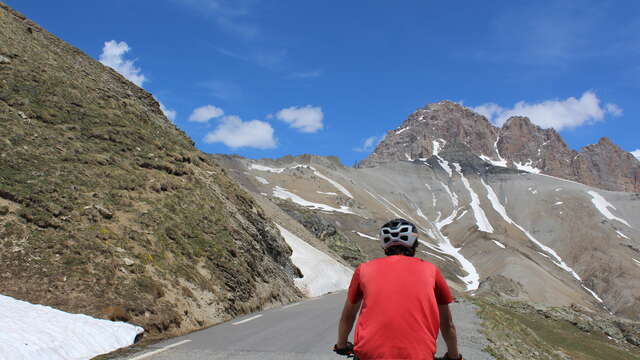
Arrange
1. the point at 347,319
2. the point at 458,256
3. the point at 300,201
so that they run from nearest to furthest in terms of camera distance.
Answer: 1. the point at 347,319
2. the point at 458,256
3. the point at 300,201

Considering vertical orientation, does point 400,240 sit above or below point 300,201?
below

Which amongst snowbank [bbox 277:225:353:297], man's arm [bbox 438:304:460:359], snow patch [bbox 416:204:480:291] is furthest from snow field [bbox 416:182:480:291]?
man's arm [bbox 438:304:460:359]

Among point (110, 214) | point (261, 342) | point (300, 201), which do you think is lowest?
point (261, 342)

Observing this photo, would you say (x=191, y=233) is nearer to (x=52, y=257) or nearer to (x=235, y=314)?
(x=235, y=314)

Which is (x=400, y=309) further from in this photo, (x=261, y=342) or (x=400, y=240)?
(x=261, y=342)

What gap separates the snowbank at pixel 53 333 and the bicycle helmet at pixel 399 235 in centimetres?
746

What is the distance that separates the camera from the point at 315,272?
43.5 m

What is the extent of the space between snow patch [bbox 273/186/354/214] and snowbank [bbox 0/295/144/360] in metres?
156

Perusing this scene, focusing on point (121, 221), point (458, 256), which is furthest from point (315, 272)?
point (458, 256)

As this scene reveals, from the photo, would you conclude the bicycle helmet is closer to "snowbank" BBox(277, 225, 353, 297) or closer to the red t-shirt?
the red t-shirt

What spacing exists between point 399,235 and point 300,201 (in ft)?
590

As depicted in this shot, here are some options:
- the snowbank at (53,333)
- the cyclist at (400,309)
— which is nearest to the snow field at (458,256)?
the snowbank at (53,333)

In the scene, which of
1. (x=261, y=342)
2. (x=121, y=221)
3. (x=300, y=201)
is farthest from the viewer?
(x=300, y=201)

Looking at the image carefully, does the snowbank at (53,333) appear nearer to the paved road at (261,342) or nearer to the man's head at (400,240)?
the paved road at (261,342)
